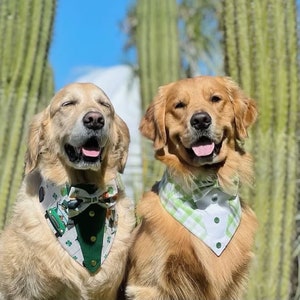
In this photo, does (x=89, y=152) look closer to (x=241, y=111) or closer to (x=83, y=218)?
(x=83, y=218)

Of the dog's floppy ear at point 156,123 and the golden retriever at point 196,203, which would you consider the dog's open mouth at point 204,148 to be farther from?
the dog's floppy ear at point 156,123

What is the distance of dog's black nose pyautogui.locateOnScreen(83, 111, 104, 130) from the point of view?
5055 millimetres

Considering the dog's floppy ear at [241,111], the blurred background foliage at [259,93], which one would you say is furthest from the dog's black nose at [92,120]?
the blurred background foliage at [259,93]

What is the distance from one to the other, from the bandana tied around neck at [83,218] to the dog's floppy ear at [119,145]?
18 centimetres

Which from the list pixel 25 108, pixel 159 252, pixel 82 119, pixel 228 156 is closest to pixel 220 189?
pixel 228 156

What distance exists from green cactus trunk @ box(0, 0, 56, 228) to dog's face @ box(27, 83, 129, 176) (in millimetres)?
2360

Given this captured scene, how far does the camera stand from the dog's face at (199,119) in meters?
5.30

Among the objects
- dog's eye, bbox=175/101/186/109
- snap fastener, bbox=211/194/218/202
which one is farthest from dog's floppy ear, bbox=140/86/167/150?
snap fastener, bbox=211/194/218/202

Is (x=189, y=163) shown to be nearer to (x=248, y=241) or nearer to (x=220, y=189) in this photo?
(x=220, y=189)

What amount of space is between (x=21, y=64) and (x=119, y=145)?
2.82m

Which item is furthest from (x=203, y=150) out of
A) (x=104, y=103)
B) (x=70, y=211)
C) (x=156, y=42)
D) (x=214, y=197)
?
(x=156, y=42)

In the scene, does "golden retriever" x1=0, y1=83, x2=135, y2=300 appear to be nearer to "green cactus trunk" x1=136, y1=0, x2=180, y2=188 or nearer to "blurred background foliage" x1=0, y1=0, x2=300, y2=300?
"blurred background foliage" x1=0, y1=0, x2=300, y2=300

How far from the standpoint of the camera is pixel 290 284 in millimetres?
7805

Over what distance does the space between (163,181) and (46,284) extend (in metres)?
1.19
